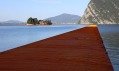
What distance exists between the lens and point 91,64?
6.26 meters

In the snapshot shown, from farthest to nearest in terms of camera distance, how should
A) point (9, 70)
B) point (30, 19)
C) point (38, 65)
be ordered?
point (30, 19) → point (38, 65) → point (9, 70)

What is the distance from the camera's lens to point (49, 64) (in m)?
6.20

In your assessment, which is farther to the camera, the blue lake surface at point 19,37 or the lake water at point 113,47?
the blue lake surface at point 19,37

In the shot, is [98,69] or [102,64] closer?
[98,69]

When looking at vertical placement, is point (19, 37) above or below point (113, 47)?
above

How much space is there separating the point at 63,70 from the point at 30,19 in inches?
7573

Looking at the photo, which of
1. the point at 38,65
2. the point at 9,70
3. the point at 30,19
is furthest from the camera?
the point at 30,19

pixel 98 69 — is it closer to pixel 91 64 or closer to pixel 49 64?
pixel 91 64

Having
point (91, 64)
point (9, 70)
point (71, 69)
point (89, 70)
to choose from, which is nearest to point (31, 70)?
point (9, 70)

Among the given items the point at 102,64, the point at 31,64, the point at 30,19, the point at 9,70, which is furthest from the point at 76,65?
the point at 30,19

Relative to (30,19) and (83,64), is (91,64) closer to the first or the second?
(83,64)

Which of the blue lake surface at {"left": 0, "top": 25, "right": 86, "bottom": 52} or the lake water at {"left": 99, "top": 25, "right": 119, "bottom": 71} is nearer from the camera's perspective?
the lake water at {"left": 99, "top": 25, "right": 119, "bottom": 71}

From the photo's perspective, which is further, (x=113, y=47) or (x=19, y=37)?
(x=19, y=37)

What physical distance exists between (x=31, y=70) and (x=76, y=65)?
47.3 inches
